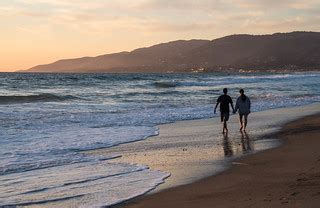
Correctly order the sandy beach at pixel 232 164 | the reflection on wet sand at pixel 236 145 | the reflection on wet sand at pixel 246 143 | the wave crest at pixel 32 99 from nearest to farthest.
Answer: the sandy beach at pixel 232 164 → the reflection on wet sand at pixel 236 145 → the reflection on wet sand at pixel 246 143 → the wave crest at pixel 32 99

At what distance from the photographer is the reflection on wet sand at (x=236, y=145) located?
38.3ft

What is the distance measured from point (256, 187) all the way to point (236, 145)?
5.09 meters

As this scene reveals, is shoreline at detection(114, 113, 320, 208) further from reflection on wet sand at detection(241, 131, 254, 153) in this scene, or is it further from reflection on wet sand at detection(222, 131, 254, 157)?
reflection on wet sand at detection(241, 131, 254, 153)

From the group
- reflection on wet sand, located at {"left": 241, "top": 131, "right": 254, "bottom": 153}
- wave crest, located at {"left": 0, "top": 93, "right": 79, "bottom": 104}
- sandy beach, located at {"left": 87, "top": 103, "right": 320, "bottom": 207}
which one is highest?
wave crest, located at {"left": 0, "top": 93, "right": 79, "bottom": 104}

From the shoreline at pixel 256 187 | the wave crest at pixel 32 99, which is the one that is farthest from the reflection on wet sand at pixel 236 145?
the wave crest at pixel 32 99

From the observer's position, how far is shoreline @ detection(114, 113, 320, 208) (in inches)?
265

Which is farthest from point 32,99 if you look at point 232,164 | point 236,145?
point 232,164

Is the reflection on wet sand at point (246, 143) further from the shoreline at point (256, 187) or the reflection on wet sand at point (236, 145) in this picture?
the shoreline at point (256, 187)

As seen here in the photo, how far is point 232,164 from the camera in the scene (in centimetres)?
1008

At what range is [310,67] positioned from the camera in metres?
193

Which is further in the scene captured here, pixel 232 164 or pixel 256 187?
pixel 232 164

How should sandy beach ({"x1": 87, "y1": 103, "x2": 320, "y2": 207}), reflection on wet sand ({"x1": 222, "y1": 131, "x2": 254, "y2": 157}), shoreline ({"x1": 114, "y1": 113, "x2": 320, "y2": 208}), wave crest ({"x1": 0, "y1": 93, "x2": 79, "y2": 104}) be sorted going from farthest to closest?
wave crest ({"x1": 0, "y1": 93, "x2": 79, "y2": 104}), reflection on wet sand ({"x1": 222, "y1": 131, "x2": 254, "y2": 157}), sandy beach ({"x1": 87, "y1": 103, "x2": 320, "y2": 207}), shoreline ({"x1": 114, "y1": 113, "x2": 320, "y2": 208})

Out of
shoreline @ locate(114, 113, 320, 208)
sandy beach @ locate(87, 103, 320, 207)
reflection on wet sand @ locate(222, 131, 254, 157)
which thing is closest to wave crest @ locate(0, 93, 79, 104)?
sandy beach @ locate(87, 103, 320, 207)

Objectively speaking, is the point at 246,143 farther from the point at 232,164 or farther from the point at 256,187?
the point at 256,187
